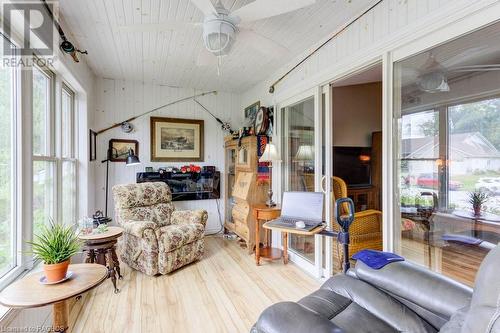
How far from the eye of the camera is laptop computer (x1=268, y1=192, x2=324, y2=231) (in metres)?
2.35

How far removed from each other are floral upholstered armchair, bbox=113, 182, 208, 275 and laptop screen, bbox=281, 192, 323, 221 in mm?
1213

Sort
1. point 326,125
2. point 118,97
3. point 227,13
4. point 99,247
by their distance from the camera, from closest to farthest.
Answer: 1. point 227,13
2. point 99,247
3. point 326,125
4. point 118,97

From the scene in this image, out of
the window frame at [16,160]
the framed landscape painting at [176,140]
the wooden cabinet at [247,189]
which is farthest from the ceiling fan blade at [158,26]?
the framed landscape painting at [176,140]

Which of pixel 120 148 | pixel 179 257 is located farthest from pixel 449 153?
pixel 120 148

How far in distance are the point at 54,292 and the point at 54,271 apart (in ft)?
0.44

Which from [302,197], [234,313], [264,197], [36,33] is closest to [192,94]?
[264,197]

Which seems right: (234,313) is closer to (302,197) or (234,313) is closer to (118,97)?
(302,197)

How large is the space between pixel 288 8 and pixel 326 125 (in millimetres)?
1427

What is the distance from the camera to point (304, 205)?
249 centimetres

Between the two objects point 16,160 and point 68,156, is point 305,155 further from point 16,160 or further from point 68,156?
point 68,156

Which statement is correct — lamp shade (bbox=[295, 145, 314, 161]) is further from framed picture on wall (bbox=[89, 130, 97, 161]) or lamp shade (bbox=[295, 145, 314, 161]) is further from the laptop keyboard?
framed picture on wall (bbox=[89, 130, 97, 161])

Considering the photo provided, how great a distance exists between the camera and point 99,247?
238 centimetres

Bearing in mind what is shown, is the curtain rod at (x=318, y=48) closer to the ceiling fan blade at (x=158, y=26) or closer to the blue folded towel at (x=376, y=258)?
the ceiling fan blade at (x=158, y=26)

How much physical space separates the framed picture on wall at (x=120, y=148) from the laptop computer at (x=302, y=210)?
2.71 meters
